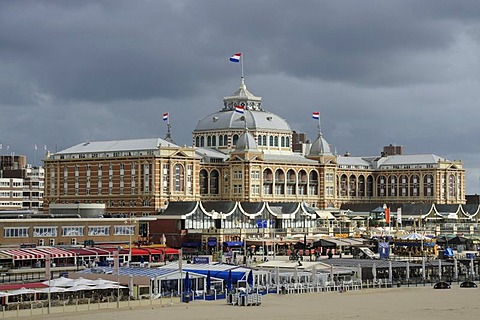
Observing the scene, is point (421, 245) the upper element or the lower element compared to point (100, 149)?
lower

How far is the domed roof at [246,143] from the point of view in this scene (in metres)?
185

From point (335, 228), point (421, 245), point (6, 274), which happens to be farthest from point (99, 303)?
point (335, 228)

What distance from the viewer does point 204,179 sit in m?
188

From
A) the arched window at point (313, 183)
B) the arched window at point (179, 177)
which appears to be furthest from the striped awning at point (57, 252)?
the arched window at point (313, 183)

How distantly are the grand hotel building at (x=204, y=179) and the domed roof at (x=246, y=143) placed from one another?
21cm

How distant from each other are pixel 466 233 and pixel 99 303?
112 m

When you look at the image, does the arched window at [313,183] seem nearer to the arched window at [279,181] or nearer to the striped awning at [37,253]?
the arched window at [279,181]

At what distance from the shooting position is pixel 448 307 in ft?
289

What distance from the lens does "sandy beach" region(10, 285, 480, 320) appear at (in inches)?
3164

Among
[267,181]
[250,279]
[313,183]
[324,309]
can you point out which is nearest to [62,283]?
[250,279]

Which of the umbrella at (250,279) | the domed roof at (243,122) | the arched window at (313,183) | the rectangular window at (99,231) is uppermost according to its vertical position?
the domed roof at (243,122)

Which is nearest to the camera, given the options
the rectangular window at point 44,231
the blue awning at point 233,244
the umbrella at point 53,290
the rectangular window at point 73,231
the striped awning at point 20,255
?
the umbrella at point 53,290

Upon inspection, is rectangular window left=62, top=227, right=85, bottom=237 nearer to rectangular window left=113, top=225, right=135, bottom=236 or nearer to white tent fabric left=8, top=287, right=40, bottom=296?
rectangular window left=113, top=225, right=135, bottom=236

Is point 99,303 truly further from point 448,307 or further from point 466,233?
point 466,233
